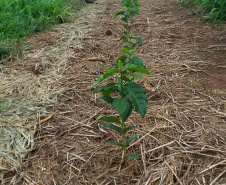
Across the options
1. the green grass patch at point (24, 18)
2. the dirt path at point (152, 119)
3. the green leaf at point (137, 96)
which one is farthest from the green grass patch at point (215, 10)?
the green leaf at point (137, 96)

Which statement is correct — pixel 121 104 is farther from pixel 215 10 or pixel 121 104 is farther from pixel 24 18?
pixel 215 10

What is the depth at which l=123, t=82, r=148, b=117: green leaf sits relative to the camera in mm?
1043

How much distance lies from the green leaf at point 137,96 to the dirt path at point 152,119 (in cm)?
37

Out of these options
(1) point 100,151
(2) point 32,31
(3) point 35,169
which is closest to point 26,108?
(3) point 35,169

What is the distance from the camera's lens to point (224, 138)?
1.35 metres

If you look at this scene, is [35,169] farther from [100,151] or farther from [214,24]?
[214,24]

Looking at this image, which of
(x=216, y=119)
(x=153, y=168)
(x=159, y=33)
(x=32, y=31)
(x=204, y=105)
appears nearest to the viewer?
(x=153, y=168)

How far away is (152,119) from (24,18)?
2.86 meters

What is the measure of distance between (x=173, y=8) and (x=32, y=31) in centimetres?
265

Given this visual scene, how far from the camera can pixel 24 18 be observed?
3527 millimetres

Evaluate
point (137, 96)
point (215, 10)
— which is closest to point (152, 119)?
point (137, 96)

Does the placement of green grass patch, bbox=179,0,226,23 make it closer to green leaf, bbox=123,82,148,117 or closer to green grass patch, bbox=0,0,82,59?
green grass patch, bbox=0,0,82,59

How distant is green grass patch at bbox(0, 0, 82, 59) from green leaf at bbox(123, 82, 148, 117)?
206cm

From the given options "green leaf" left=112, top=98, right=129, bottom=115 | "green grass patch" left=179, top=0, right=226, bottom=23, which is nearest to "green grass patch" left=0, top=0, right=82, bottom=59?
"green leaf" left=112, top=98, right=129, bottom=115
